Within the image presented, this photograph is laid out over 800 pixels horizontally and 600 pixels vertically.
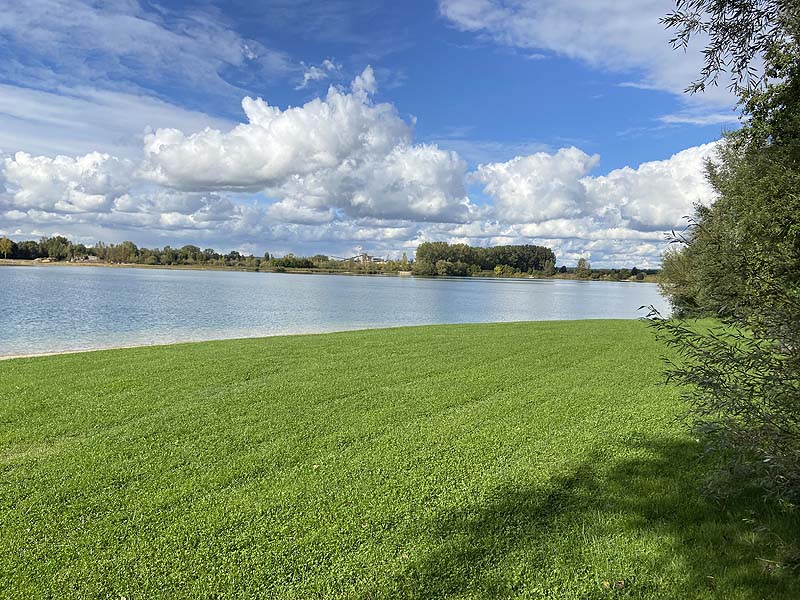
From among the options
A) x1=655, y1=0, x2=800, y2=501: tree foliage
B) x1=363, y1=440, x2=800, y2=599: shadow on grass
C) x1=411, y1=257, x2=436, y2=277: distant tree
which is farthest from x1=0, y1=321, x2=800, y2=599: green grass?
x1=411, y1=257, x2=436, y2=277: distant tree

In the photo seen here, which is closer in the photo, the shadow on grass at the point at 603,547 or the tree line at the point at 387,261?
the shadow on grass at the point at 603,547

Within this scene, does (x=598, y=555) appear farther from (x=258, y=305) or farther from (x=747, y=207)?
(x=258, y=305)

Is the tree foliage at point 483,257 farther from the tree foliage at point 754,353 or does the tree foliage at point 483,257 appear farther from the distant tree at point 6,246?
the tree foliage at point 754,353

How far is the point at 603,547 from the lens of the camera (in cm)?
373

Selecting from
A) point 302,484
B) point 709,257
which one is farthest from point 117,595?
point 709,257

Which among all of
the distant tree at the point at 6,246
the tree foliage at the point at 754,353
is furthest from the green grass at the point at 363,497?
the distant tree at the point at 6,246

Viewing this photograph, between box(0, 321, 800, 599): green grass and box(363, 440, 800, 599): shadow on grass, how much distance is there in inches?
0.6

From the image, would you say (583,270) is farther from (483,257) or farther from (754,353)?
(754,353)

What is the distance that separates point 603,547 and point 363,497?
2050mm

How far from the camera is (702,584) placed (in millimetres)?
3273

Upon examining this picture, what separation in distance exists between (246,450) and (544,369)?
23.4 feet

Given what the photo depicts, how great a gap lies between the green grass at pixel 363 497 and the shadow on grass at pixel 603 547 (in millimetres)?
15

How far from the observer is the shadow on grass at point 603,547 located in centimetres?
328

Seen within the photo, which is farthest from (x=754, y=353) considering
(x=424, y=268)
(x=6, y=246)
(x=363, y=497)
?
(x=6, y=246)
